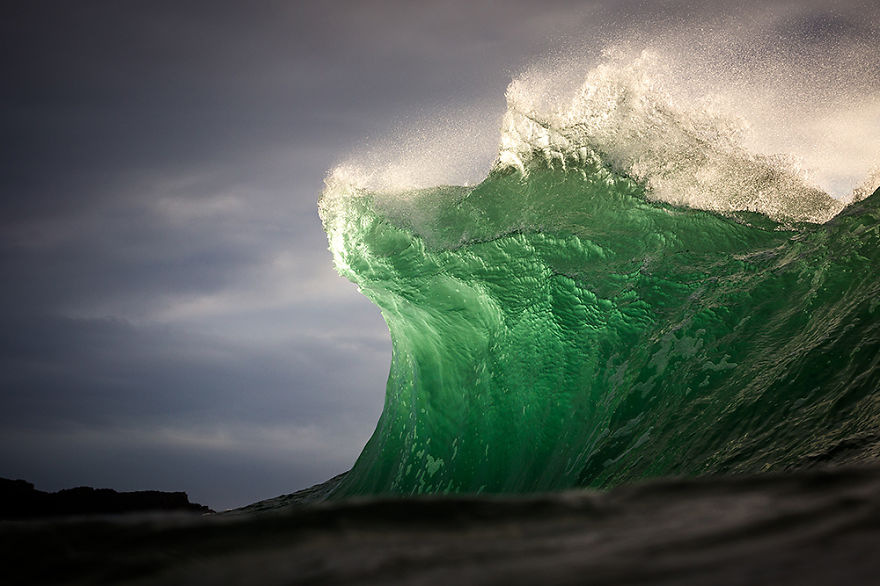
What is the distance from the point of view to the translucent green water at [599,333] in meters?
3.88

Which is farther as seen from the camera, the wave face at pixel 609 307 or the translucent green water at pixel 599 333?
the wave face at pixel 609 307

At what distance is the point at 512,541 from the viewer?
1.21m

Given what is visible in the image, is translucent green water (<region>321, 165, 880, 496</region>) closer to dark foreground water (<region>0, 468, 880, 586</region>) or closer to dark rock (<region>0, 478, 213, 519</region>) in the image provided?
dark foreground water (<region>0, 468, 880, 586</region>)

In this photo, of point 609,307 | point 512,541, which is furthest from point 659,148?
point 512,541

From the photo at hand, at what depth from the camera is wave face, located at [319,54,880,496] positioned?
4.02m

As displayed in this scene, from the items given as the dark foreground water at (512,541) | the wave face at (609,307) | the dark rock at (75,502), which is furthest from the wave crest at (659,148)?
the dark rock at (75,502)

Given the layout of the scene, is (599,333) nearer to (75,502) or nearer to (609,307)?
(609,307)

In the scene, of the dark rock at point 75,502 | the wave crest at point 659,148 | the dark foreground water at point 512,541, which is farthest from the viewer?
the dark rock at point 75,502

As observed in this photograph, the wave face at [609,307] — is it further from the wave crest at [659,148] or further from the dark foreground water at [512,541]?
the dark foreground water at [512,541]

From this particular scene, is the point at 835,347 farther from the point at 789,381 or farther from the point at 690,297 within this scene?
the point at 690,297

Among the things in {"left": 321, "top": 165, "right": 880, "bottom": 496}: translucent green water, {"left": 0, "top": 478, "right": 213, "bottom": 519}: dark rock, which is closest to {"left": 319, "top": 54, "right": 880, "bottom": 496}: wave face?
{"left": 321, "top": 165, "right": 880, "bottom": 496}: translucent green water

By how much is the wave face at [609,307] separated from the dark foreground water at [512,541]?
6.63 ft

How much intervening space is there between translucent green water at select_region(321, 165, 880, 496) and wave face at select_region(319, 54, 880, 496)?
18 mm

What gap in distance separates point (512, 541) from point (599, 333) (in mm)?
4756
